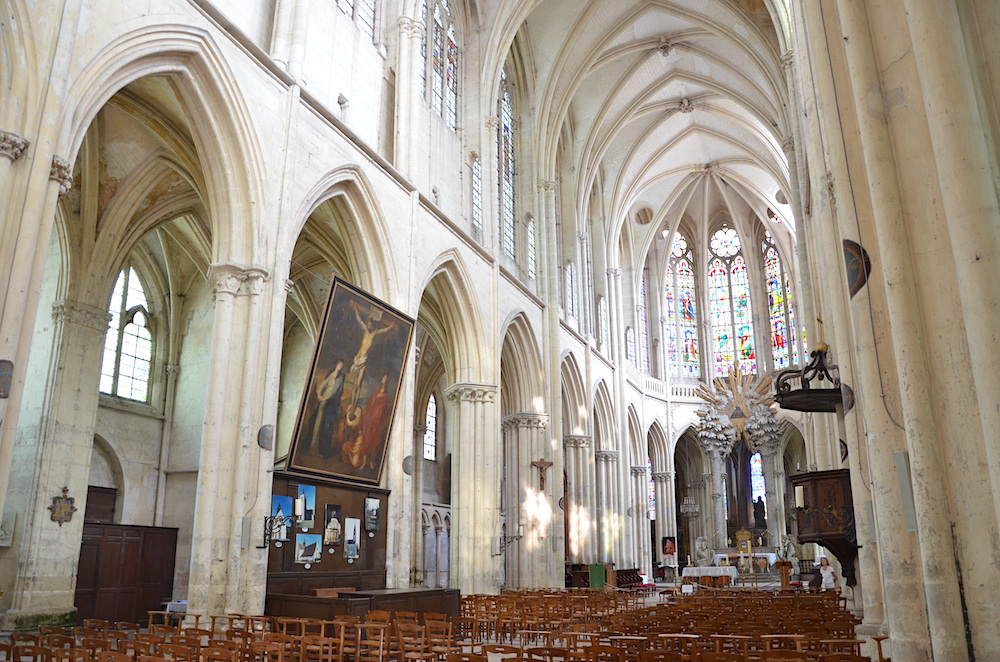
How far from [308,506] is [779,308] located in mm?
27880

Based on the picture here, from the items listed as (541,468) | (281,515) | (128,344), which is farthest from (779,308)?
(281,515)

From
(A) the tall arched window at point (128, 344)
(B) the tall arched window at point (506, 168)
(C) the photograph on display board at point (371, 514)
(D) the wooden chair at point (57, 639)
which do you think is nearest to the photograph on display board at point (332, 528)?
(C) the photograph on display board at point (371, 514)

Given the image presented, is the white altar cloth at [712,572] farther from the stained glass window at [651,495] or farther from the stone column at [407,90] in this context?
the stone column at [407,90]

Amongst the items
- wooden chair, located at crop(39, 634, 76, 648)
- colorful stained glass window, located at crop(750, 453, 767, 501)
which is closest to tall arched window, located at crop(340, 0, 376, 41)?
wooden chair, located at crop(39, 634, 76, 648)

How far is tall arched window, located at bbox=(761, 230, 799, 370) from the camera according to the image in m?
35.5

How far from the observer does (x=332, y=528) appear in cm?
1358

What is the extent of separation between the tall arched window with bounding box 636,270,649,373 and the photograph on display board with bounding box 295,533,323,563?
75.8 ft

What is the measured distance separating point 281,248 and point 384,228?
10.4 feet

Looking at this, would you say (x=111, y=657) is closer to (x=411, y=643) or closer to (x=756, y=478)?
(x=411, y=643)

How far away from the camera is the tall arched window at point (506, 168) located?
2197 centimetres

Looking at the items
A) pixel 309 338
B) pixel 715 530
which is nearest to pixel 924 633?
pixel 309 338

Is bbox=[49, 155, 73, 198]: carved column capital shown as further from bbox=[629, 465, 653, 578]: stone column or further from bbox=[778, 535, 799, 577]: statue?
bbox=[778, 535, 799, 577]: statue

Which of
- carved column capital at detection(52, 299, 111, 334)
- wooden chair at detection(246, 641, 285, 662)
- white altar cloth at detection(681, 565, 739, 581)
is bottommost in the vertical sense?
wooden chair at detection(246, 641, 285, 662)

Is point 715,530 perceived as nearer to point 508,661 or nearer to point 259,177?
point 259,177
